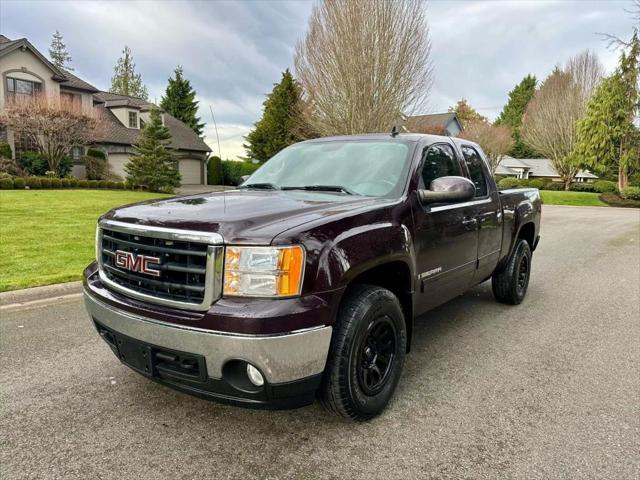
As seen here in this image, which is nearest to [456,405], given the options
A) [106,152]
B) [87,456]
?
[87,456]

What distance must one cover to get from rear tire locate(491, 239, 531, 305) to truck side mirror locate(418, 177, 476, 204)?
220cm

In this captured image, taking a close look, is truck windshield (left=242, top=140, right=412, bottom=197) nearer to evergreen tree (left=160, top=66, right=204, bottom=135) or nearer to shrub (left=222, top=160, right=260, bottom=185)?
shrub (left=222, top=160, right=260, bottom=185)

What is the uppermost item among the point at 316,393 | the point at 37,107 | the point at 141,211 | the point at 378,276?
the point at 37,107

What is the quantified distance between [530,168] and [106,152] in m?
51.8

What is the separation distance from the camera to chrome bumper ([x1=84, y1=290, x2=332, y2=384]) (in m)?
2.20

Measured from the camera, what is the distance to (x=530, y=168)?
196 ft

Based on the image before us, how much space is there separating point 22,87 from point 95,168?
5.84 meters

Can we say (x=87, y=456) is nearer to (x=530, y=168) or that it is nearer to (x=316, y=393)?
(x=316, y=393)

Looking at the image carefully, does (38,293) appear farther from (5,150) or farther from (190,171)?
(190,171)

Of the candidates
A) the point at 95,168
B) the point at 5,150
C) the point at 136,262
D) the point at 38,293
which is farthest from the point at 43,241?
the point at 95,168

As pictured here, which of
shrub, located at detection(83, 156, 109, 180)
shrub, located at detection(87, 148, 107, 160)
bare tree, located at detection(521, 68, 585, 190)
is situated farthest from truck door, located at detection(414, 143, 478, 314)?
bare tree, located at detection(521, 68, 585, 190)

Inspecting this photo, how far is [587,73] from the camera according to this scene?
38.2 meters

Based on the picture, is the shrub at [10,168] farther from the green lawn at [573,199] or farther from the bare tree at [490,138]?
the bare tree at [490,138]

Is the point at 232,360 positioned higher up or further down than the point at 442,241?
further down
